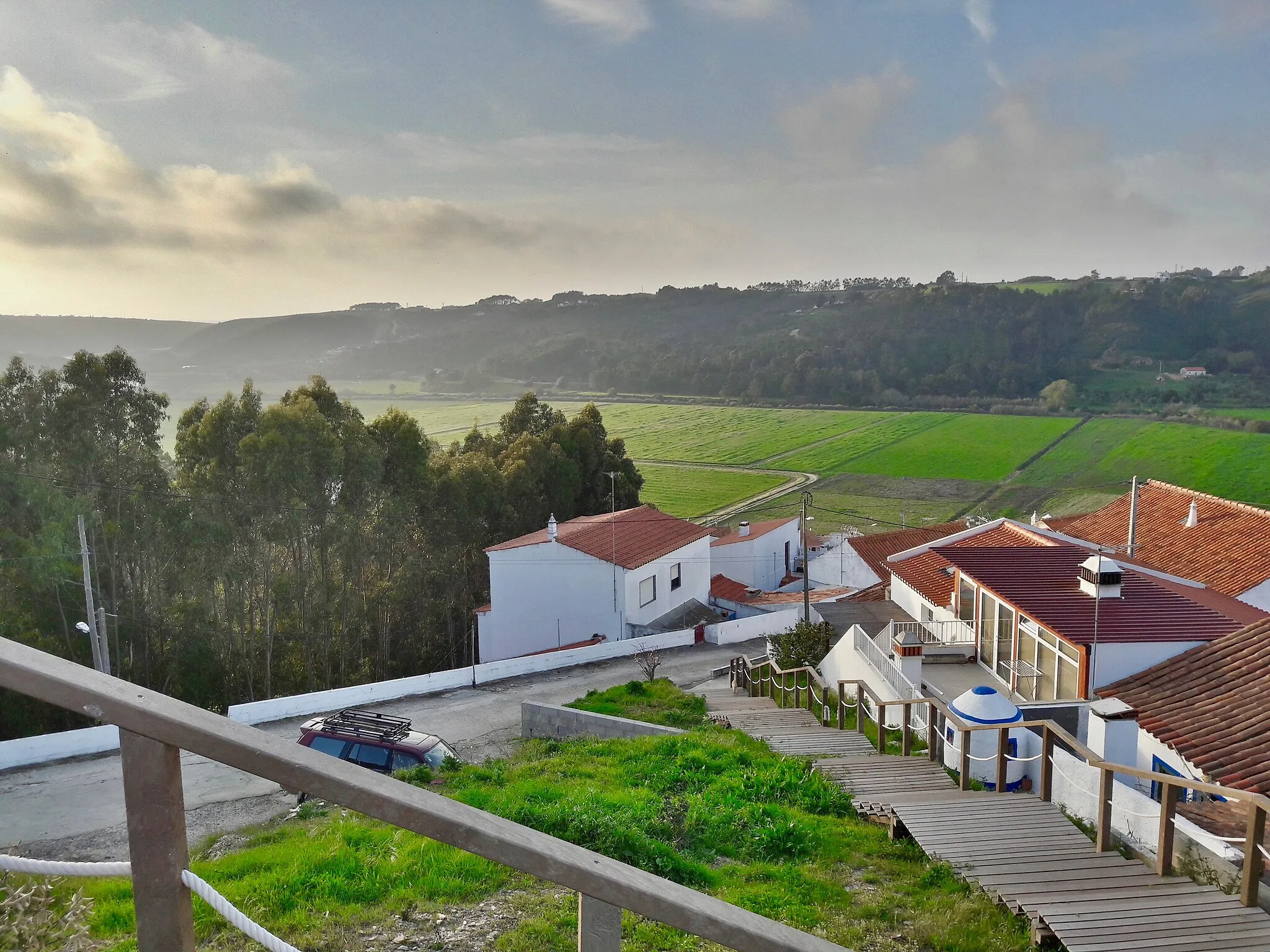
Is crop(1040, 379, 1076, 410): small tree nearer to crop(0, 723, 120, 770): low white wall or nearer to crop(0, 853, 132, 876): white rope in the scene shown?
crop(0, 723, 120, 770): low white wall

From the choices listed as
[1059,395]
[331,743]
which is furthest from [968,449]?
[331,743]

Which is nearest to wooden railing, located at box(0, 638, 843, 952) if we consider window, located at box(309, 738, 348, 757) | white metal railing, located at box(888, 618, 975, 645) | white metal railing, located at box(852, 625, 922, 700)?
window, located at box(309, 738, 348, 757)

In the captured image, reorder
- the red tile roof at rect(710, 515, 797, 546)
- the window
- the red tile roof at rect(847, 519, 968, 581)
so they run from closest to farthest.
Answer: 1. the window
2. the red tile roof at rect(847, 519, 968, 581)
3. the red tile roof at rect(710, 515, 797, 546)

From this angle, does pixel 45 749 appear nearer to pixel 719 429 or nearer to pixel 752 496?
pixel 752 496

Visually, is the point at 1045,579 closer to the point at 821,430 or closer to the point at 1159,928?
the point at 1159,928

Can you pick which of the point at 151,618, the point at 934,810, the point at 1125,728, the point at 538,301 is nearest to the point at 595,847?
the point at 934,810

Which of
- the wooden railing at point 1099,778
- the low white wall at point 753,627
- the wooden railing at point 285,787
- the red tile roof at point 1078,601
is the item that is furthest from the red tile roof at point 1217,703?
the low white wall at point 753,627

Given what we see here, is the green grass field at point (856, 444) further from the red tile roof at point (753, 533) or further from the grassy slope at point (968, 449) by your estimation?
the red tile roof at point (753, 533)
